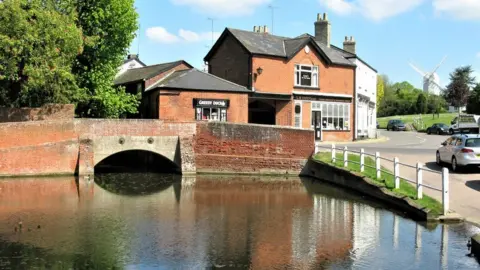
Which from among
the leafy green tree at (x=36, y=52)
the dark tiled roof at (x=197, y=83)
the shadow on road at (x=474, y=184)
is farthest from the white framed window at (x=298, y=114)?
the shadow on road at (x=474, y=184)

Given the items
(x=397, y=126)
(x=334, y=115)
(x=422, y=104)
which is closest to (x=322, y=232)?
(x=334, y=115)

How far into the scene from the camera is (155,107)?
32125 millimetres

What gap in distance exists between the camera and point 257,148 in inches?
1099

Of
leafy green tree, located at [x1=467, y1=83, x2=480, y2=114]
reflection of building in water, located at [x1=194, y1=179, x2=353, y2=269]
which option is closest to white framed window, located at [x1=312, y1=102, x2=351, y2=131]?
reflection of building in water, located at [x1=194, y1=179, x2=353, y2=269]

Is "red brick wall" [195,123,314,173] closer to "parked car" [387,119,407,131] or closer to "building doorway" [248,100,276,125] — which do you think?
"building doorway" [248,100,276,125]

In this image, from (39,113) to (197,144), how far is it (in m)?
8.80

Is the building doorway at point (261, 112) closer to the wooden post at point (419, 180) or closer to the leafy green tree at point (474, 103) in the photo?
the wooden post at point (419, 180)

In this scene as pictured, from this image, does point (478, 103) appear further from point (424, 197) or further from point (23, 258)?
point (23, 258)

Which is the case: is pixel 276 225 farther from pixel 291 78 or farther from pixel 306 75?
pixel 306 75

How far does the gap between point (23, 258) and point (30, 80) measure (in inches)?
658

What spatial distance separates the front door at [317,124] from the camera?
1535 inches

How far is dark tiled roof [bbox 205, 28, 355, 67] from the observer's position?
120 ft

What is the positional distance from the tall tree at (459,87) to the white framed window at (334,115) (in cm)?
4613

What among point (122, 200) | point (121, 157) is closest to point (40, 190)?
point (122, 200)
